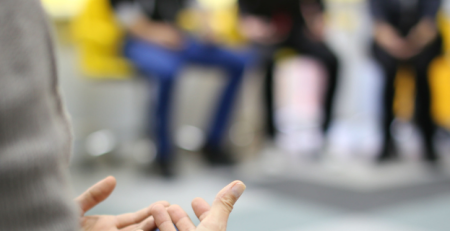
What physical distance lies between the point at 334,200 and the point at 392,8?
1023mm

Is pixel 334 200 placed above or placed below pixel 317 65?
below

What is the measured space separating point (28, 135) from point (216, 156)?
59.3 inches

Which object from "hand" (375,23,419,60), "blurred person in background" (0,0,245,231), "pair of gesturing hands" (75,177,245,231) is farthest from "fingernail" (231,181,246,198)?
"hand" (375,23,419,60)

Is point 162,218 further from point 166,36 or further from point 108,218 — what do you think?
point 166,36

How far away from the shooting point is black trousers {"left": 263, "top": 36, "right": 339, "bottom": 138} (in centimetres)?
183

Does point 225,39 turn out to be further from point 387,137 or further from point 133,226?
point 133,226

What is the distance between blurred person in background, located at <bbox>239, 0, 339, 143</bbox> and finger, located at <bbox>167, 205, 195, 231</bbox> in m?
1.46

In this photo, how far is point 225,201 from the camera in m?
0.35

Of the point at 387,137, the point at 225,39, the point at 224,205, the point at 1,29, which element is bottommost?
the point at 224,205

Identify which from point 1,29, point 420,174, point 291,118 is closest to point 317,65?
point 420,174

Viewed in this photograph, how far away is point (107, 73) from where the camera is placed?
1571 millimetres

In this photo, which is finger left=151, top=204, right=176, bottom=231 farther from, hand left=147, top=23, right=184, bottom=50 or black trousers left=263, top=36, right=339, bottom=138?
black trousers left=263, top=36, right=339, bottom=138

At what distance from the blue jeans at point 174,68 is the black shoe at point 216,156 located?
1.2 inches

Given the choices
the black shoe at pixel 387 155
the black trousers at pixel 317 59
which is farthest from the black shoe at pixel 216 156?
the black shoe at pixel 387 155
